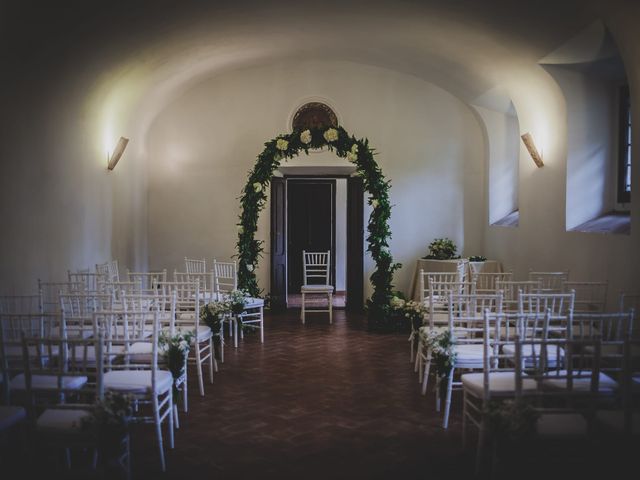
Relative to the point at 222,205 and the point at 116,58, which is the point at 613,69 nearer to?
the point at 116,58

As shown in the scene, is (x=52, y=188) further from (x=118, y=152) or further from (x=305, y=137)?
(x=305, y=137)

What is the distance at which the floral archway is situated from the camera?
937 centimetres

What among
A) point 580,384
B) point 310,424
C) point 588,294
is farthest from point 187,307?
point 588,294

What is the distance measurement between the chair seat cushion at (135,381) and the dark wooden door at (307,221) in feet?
30.0

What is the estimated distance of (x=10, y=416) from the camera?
3707mm

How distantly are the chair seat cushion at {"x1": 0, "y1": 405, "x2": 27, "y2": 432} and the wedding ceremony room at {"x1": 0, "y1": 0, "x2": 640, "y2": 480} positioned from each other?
3 centimetres

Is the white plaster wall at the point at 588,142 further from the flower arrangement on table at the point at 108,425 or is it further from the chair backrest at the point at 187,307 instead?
the flower arrangement on table at the point at 108,425

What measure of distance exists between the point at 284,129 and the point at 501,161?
355cm

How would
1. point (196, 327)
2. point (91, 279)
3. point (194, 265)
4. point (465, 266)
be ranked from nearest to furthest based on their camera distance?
point (196, 327)
point (91, 279)
point (194, 265)
point (465, 266)

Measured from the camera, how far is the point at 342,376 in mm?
6734

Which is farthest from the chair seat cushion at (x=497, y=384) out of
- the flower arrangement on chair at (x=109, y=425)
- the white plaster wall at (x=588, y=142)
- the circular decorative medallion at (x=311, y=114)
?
the circular decorative medallion at (x=311, y=114)

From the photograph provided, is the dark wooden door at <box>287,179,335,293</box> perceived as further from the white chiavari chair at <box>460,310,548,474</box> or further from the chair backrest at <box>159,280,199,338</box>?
Result: the white chiavari chair at <box>460,310,548,474</box>

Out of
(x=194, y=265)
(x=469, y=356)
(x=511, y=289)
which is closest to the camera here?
(x=469, y=356)

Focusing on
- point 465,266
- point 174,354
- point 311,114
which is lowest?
point 174,354
